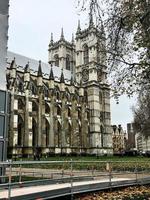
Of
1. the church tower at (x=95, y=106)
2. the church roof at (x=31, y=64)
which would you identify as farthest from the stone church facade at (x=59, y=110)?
the church roof at (x=31, y=64)

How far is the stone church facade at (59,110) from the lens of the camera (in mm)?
63875

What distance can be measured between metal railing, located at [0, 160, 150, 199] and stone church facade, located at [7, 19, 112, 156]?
36957mm

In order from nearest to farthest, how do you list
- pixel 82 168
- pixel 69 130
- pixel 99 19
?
pixel 99 19 < pixel 82 168 < pixel 69 130

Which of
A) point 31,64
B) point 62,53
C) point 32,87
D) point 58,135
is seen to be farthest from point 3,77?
point 62,53

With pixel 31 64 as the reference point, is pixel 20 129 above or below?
below

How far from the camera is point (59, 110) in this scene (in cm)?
7519

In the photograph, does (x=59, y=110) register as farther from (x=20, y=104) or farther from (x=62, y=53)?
(x=62, y=53)

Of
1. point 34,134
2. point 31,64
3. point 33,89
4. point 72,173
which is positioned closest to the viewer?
point 72,173

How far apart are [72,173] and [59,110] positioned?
64.0 m

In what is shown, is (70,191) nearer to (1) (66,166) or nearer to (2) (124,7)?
(1) (66,166)

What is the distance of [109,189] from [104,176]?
100 cm

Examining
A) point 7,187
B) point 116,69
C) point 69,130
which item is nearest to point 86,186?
point 7,187

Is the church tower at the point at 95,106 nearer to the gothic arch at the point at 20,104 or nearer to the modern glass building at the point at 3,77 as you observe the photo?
the gothic arch at the point at 20,104

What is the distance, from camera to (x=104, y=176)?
45.6 ft
